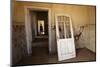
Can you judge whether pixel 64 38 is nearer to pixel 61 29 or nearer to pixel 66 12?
pixel 61 29

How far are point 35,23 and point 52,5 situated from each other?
409 millimetres

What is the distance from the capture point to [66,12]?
2.54 meters

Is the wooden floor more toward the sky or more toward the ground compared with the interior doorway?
more toward the ground

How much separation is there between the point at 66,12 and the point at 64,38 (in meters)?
0.44

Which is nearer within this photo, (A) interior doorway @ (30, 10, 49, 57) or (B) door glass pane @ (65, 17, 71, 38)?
(A) interior doorway @ (30, 10, 49, 57)

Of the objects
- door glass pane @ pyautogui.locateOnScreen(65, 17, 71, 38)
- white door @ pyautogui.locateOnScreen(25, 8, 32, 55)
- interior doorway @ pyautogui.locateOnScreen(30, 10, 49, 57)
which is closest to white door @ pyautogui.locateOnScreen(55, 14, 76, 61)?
door glass pane @ pyautogui.locateOnScreen(65, 17, 71, 38)

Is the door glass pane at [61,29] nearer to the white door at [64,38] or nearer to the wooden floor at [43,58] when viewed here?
the white door at [64,38]

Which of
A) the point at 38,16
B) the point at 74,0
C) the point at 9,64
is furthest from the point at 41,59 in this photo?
the point at 74,0

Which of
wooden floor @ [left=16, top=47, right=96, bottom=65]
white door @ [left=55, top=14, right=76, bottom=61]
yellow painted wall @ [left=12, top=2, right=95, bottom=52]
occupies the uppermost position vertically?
yellow painted wall @ [left=12, top=2, right=95, bottom=52]

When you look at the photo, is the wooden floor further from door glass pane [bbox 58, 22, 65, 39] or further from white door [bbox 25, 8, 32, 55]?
door glass pane [bbox 58, 22, 65, 39]

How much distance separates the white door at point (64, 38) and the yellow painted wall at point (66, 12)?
77mm

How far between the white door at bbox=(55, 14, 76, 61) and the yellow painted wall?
0.25 feet

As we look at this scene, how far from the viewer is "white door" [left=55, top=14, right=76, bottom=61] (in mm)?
2510

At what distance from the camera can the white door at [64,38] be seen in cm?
251
